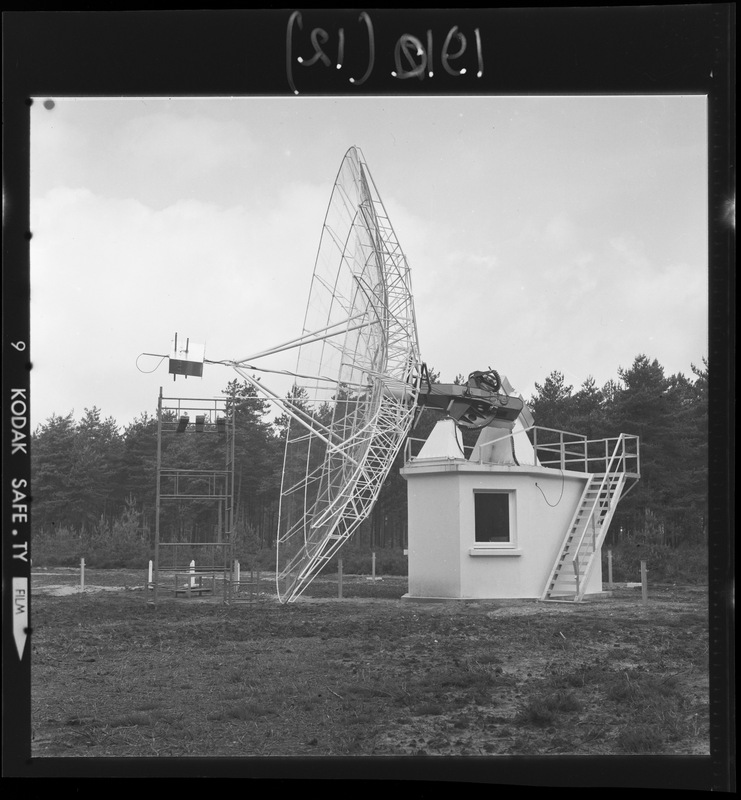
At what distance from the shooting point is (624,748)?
22.7 feet

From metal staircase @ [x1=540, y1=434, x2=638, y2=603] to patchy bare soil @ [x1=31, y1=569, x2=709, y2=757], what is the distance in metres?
0.91

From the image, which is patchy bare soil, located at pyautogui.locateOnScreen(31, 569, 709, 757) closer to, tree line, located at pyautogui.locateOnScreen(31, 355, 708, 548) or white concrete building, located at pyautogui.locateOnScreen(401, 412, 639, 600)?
white concrete building, located at pyautogui.locateOnScreen(401, 412, 639, 600)

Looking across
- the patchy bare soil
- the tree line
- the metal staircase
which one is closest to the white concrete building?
the metal staircase

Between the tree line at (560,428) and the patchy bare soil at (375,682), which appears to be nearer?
the patchy bare soil at (375,682)

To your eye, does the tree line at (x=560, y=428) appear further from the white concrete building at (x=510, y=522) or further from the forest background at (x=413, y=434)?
the white concrete building at (x=510, y=522)

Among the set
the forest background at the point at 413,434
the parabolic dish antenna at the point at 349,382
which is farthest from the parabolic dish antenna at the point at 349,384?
the forest background at the point at 413,434

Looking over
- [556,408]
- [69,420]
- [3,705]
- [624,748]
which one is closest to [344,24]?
[3,705]

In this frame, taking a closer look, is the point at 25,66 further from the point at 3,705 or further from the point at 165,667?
the point at 165,667

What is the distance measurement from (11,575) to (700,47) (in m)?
6.06

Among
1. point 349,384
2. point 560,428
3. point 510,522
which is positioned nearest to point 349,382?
point 349,384

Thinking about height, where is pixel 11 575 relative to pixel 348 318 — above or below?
Result: below

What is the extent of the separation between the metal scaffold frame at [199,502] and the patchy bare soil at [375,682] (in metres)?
1.92

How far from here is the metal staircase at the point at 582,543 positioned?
13.9 metres

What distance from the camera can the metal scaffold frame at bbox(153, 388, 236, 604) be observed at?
547 inches
